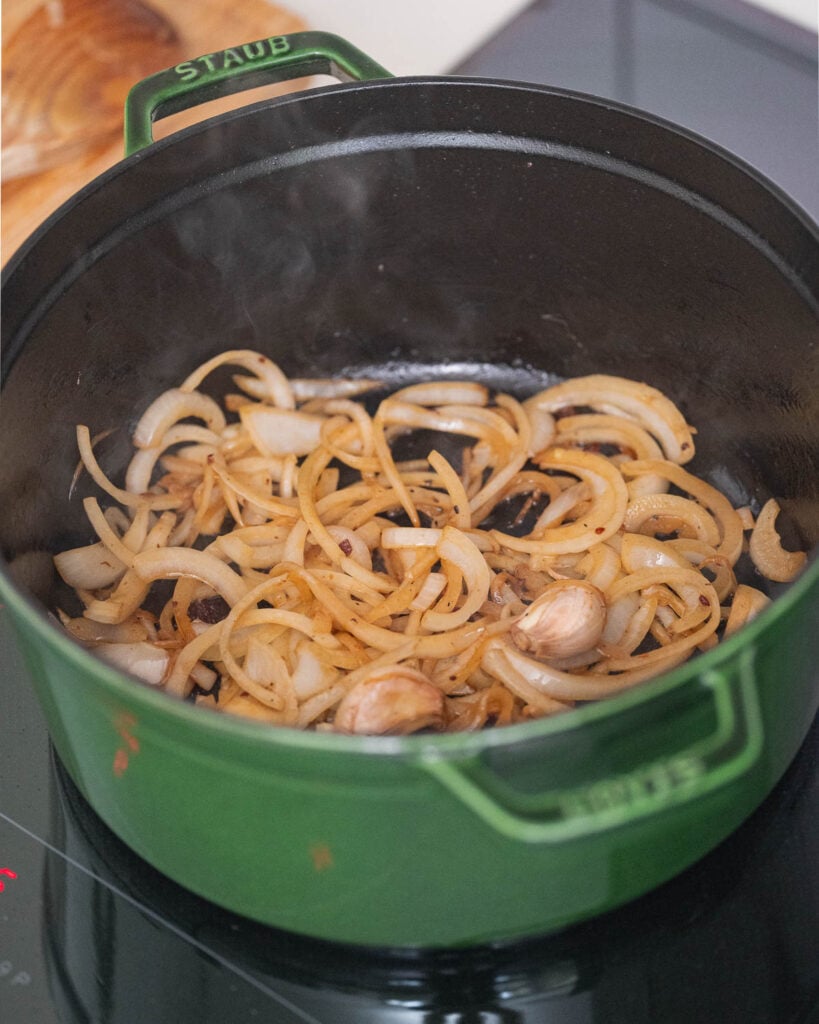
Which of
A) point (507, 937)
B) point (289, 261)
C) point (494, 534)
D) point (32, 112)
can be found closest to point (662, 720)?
point (507, 937)

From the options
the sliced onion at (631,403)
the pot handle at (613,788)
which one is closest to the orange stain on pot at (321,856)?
the pot handle at (613,788)

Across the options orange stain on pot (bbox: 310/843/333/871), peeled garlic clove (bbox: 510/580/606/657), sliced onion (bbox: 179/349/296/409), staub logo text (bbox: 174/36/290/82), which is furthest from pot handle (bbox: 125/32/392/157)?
orange stain on pot (bbox: 310/843/333/871)

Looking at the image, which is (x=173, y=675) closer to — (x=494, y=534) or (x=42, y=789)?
(x=42, y=789)

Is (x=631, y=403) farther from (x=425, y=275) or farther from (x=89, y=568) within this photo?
(x=89, y=568)

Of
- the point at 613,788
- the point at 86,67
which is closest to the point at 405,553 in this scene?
the point at 613,788

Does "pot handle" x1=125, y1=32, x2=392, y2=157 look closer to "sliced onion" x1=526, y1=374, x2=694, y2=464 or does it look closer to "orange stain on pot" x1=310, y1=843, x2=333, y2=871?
"sliced onion" x1=526, y1=374, x2=694, y2=464

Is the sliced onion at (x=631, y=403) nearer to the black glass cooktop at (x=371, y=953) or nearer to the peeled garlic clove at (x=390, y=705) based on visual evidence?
the black glass cooktop at (x=371, y=953)
